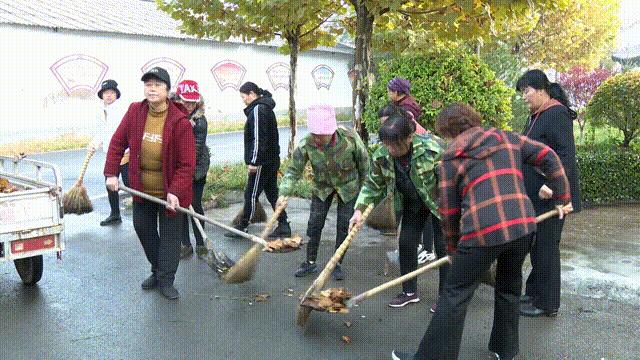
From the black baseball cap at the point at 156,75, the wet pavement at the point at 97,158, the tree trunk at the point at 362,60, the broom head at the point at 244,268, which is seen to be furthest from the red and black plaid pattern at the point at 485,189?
the wet pavement at the point at 97,158

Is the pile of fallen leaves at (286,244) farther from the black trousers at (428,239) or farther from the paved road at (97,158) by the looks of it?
the paved road at (97,158)

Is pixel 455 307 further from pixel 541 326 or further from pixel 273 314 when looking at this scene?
pixel 273 314

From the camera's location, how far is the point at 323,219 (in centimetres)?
529

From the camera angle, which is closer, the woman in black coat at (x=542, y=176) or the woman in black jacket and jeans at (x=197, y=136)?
the woman in black coat at (x=542, y=176)

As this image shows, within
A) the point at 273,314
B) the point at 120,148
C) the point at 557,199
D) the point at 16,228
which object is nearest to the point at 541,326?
the point at 557,199

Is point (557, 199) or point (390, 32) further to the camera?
point (390, 32)

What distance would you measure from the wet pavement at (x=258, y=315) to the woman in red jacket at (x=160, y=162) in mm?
468

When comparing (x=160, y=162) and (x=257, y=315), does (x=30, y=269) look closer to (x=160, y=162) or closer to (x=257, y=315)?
(x=160, y=162)

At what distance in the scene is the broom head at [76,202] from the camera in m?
7.21

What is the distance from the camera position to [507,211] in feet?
10.3

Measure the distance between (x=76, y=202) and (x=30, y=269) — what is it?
232 cm

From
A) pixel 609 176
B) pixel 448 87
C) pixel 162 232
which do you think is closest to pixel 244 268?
pixel 162 232

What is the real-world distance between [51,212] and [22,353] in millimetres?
1221

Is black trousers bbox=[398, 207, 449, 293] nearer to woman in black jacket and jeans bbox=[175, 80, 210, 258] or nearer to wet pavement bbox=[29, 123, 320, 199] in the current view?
woman in black jacket and jeans bbox=[175, 80, 210, 258]
